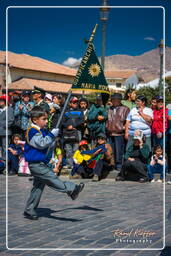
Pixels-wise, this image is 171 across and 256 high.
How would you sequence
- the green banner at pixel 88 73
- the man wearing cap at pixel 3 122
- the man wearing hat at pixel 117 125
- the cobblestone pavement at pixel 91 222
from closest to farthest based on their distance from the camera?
1. the cobblestone pavement at pixel 91 222
2. the green banner at pixel 88 73
3. the man wearing hat at pixel 117 125
4. the man wearing cap at pixel 3 122

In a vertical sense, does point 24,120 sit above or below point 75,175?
above

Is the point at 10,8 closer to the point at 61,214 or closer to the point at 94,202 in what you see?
the point at 61,214

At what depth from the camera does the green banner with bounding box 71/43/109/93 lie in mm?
5328

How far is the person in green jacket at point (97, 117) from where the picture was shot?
10109mm

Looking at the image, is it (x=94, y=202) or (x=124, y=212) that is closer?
(x=124, y=212)

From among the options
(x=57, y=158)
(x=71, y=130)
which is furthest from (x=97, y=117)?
(x=57, y=158)

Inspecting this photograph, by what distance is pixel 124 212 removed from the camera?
5.84 metres

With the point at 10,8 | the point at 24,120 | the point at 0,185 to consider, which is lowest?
the point at 0,185

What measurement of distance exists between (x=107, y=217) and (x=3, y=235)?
1.41m

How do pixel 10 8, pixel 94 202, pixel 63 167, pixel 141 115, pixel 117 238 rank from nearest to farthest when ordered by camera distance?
pixel 117 238
pixel 10 8
pixel 94 202
pixel 141 115
pixel 63 167

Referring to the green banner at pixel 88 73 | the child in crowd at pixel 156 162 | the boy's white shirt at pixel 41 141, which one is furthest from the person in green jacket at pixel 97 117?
the boy's white shirt at pixel 41 141

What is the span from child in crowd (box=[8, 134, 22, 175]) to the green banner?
209 inches

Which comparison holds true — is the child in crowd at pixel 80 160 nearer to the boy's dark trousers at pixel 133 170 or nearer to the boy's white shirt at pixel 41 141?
the boy's dark trousers at pixel 133 170

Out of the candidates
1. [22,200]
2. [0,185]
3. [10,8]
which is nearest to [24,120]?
[0,185]
